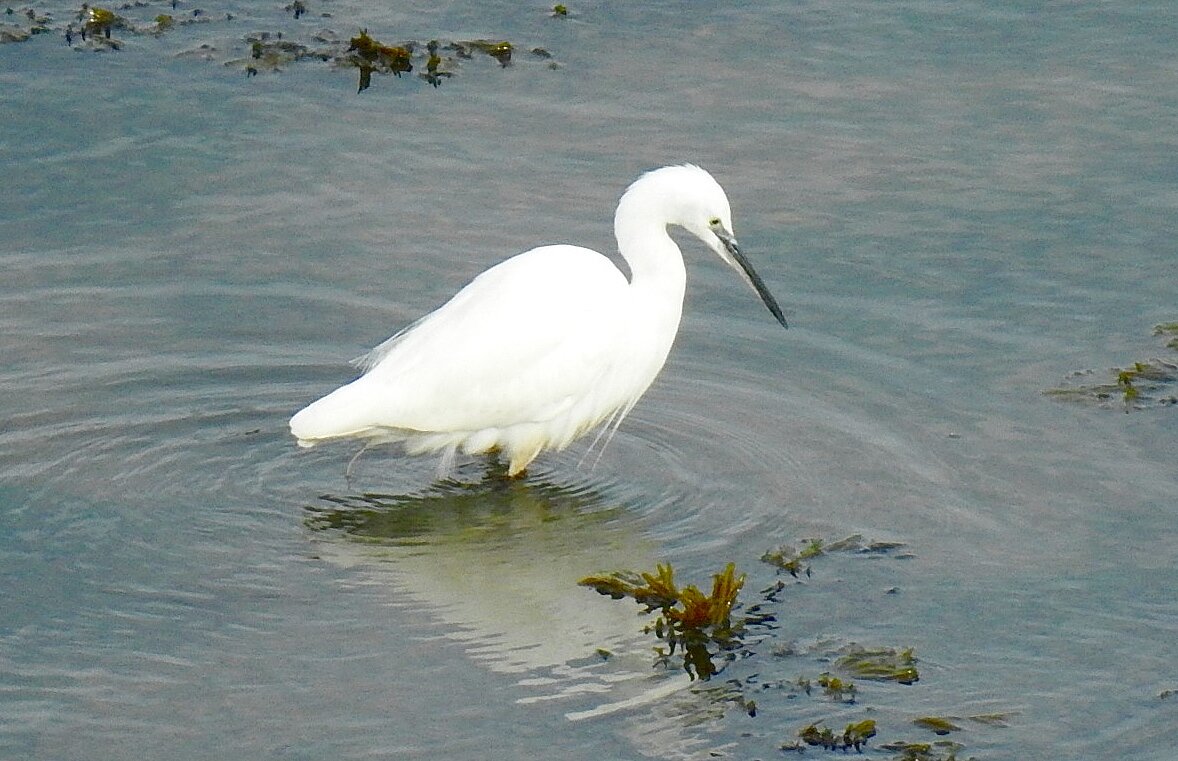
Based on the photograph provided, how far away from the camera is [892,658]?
5.92 meters

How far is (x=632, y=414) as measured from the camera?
8.02 metres

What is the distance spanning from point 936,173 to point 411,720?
5433 millimetres

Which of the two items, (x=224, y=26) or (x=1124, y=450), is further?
(x=224, y=26)

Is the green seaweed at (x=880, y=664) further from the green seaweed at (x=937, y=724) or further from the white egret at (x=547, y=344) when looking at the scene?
the white egret at (x=547, y=344)

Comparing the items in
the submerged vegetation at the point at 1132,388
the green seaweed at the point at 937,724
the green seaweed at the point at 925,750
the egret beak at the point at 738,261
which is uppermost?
the egret beak at the point at 738,261

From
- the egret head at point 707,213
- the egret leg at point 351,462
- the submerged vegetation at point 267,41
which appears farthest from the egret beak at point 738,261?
the submerged vegetation at point 267,41

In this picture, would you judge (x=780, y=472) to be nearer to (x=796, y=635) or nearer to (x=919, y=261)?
(x=796, y=635)

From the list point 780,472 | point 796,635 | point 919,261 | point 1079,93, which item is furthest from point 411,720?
point 1079,93

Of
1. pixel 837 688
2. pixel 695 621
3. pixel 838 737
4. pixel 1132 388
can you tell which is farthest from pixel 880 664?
pixel 1132 388

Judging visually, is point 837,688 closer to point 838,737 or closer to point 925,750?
point 838,737

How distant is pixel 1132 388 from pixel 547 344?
2.46 meters

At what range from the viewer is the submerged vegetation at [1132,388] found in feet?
25.8

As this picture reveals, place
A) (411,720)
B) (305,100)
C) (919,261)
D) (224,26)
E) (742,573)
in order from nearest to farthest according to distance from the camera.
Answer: (411,720), (742,573), (919,261), (305,100), (224,26)

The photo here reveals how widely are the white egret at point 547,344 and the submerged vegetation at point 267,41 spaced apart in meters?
3.74
